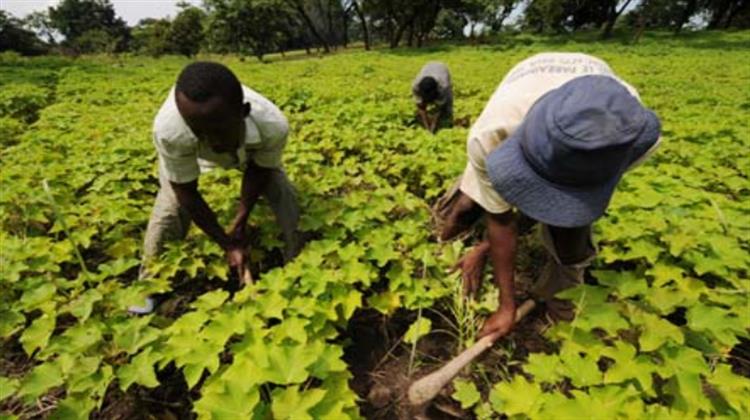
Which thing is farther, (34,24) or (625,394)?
(34,24)

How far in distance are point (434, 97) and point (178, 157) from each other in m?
4.98

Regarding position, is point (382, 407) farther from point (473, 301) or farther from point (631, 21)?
point (631, 21)

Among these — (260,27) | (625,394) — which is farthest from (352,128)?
(260,27)

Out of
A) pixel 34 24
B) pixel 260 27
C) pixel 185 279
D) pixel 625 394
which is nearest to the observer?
pixel 625 394

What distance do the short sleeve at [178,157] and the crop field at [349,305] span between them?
0.49 metres

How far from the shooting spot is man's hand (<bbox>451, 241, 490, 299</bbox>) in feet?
8.77

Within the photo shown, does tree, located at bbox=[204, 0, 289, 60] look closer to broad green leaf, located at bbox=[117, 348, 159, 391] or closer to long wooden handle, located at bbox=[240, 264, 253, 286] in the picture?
long wooden handle, located at bbox=[240, 264, 253, 286]

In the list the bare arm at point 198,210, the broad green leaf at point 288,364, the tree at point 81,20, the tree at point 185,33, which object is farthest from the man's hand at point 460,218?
the tree at point 81,20

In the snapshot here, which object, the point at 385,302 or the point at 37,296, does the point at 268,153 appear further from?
the point at 37,296

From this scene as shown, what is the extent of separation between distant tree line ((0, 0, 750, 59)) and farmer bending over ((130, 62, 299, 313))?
2914 centimetres

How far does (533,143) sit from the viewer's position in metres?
1.78

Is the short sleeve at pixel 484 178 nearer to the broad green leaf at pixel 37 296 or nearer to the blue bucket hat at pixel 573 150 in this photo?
the blue bucket hat at pixel 573 150

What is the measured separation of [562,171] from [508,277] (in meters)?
0.65

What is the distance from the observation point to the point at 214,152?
102 inches
